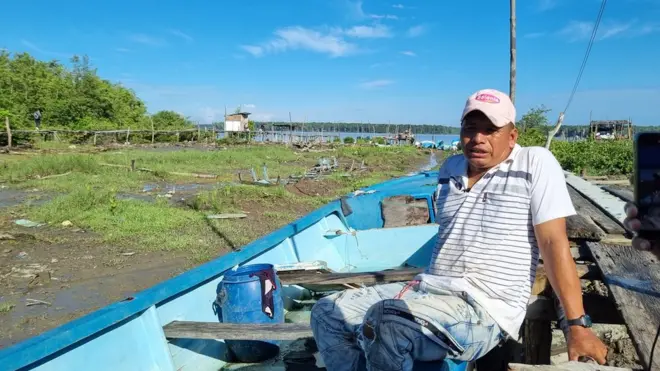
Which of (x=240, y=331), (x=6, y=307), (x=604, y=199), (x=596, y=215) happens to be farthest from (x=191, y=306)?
(x=604, y=199)

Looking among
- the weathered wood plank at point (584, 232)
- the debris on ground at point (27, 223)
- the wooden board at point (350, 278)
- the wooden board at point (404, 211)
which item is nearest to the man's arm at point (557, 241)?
the weathered wood plank at point (584, 232)

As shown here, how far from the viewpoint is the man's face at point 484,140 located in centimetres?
217

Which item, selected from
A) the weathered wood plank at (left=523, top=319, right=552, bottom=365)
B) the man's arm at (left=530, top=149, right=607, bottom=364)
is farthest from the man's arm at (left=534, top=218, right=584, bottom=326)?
the weathered wood plank at (left=523, top=319, right=552, bottom=365)

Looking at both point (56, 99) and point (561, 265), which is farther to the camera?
point (56, 99)

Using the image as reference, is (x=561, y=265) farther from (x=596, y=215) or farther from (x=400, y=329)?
(x=596, y=215)

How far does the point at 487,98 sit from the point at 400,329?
106cm

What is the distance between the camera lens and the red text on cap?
6.95ft

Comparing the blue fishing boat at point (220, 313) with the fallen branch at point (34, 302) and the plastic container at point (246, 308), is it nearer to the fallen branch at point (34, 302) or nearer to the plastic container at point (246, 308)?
the plastic container at point (246, 308)

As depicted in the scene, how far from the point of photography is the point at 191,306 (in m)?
3.48

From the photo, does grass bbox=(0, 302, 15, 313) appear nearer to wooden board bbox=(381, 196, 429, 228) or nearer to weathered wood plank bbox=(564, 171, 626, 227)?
wooden board bbox=(381, 196, 429, 228)

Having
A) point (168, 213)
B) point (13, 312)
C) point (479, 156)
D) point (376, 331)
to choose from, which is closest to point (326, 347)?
point (376, 331)

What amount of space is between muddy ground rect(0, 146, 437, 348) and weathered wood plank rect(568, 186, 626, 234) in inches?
224

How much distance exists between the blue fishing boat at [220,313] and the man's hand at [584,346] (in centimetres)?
49

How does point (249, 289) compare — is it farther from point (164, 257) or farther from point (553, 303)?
point (164, 257)
